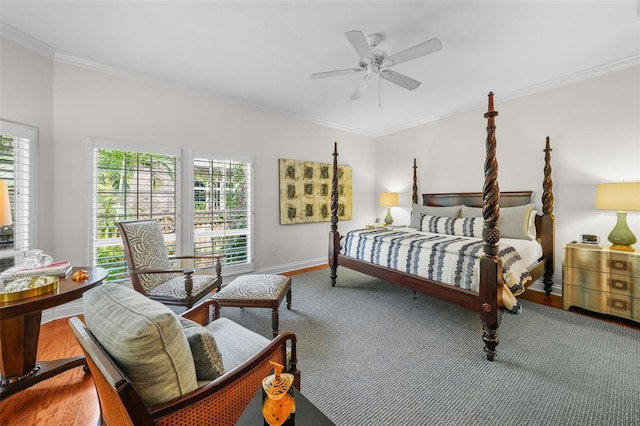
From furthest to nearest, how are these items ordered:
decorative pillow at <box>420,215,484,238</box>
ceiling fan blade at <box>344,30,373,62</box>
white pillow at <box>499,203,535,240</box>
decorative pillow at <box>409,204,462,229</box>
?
decorative pillow at <box>409,204,462,229</box>
decorative pillow at <box>420,215,484,238</box>
white pillow at <box>499,203,535,240</box>
ceiling fan blade at <box>344,30,373,62</box>

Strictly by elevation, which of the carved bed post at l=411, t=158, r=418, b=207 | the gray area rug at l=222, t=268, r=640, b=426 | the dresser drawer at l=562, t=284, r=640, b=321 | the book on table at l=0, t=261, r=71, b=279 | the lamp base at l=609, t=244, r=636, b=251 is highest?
the carved bed post at l=411, t=158, r=418, b=207

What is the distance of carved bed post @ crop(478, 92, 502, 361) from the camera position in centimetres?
204

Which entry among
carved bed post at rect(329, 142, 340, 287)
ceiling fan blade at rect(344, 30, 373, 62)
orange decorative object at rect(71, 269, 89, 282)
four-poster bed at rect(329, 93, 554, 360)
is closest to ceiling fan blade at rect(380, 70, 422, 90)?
ceiling fan blade at rect(344, 30, 373, 62)

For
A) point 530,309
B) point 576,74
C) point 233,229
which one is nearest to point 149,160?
point 233,229

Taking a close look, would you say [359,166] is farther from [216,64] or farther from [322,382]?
[322,382]

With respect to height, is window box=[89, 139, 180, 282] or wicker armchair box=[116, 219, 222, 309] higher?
window box=[89, 139, 180, 282]

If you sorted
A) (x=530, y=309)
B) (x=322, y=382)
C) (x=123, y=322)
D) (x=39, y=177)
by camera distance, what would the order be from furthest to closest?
(x=530, y=309), (x=39, y=177), (x=322, y=382), (x=123, y=322)

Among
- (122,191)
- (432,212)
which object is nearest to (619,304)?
(432,212)

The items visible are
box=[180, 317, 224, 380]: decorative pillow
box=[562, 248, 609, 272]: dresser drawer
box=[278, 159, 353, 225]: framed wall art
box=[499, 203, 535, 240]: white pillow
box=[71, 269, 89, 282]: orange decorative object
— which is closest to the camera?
box=[180, 317, 224, 380]: decorative pillow

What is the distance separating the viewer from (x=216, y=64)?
295cm

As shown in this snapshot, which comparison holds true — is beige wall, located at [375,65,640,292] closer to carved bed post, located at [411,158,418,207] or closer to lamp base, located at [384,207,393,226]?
carved bed post, located at [411,158,418,207]

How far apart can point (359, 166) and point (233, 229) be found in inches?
119

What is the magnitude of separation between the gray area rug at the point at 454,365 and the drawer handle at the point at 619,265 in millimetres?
577

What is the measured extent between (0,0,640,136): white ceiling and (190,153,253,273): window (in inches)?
41.7
